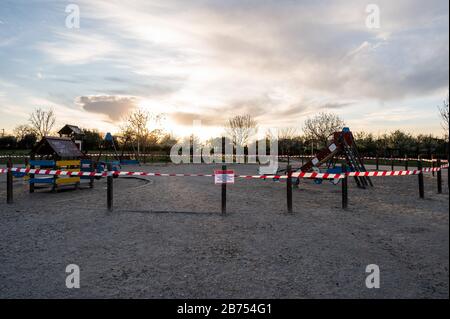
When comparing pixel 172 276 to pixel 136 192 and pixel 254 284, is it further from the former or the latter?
pixel 136 192

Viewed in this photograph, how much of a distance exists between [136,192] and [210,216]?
5.08 m

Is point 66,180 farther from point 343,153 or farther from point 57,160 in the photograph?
point 343,153

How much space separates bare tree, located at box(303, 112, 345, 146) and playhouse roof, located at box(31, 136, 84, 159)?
33.1 meters

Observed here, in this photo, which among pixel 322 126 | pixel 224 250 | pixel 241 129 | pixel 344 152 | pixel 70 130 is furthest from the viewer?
pixel 241 129

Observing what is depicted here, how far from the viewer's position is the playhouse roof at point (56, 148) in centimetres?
1188

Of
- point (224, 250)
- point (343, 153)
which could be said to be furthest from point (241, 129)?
point (224, 250)

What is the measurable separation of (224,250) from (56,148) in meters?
10.4

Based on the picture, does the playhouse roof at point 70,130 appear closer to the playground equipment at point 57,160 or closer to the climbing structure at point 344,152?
the playground equipment at point 57,160

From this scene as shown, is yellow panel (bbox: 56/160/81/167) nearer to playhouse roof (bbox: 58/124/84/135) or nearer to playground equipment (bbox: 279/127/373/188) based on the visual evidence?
playground equipment (bbox: 279/127/373/188)

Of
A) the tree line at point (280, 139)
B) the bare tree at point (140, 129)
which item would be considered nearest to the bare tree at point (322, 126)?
the tree line at point (280, 139)

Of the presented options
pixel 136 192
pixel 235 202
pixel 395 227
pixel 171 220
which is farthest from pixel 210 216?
pixel 136 192

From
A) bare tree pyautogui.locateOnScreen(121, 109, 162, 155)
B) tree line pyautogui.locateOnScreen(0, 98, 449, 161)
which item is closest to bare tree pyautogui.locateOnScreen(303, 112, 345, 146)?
tree line pyautogui.locateOnScreen(0, 98, 449, 161)

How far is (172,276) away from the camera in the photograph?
372 centimetres

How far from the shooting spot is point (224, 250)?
15.5 ft
